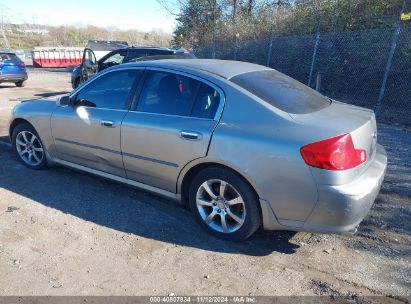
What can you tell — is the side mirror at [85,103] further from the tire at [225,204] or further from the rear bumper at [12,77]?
the rear bumper at [12,77]

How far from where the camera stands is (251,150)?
296 centimetres

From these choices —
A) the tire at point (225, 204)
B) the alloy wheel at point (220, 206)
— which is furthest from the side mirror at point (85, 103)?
the alloy wheel at point (220, 206)

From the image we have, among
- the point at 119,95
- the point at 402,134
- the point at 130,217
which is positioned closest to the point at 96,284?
the point at 130,217

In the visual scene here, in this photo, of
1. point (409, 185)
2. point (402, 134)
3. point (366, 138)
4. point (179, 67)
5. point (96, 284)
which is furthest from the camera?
point (402, 134)

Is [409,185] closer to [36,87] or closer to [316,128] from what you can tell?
[316,128]

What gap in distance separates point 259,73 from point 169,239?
6.27 ft

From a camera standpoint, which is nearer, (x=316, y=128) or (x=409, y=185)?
(x=316, y=128)

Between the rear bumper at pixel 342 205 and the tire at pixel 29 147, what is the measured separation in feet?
12.0

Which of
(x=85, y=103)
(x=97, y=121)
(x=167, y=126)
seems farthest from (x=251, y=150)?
(x=85, y=103)

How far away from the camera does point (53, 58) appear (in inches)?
1109

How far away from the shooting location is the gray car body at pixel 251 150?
9.18 feet

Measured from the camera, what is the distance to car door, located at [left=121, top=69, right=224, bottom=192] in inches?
128

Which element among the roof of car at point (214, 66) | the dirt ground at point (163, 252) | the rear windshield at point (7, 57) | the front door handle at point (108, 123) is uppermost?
the roof of car at point (214, 66)

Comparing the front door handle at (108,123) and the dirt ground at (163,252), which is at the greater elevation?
the front door handle at (108,123)
